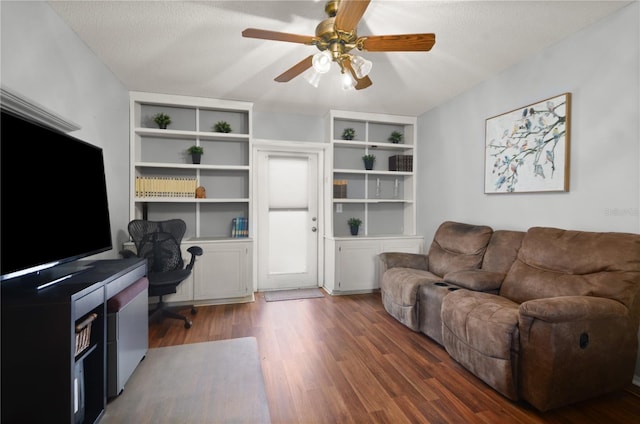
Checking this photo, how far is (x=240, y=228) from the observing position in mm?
3859

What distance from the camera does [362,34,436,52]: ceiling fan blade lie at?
1798 mm

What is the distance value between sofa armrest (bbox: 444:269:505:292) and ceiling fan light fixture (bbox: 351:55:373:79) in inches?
71.9

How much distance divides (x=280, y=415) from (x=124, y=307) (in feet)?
3.78

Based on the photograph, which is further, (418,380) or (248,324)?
(248,324)

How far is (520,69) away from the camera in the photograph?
2764 mm

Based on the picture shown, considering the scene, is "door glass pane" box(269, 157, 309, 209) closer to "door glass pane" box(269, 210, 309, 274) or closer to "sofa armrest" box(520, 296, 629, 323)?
"door glass pane" box(269, 210, 309, 274)

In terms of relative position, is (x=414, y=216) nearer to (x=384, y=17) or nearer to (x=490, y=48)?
(x=490, y=48)

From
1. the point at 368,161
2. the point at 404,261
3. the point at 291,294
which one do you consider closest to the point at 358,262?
the point at 404,261

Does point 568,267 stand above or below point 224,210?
below

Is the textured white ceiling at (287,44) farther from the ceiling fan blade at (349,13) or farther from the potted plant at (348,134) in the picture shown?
the potted plant at (348,134)

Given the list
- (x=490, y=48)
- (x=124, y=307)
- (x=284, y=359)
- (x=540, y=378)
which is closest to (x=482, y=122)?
(x=490, y=48)

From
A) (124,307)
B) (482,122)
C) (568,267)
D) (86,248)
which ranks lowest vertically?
(124,307)

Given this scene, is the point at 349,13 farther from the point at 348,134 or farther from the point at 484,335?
the point at 348,134

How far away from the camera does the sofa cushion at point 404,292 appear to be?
279 cm
